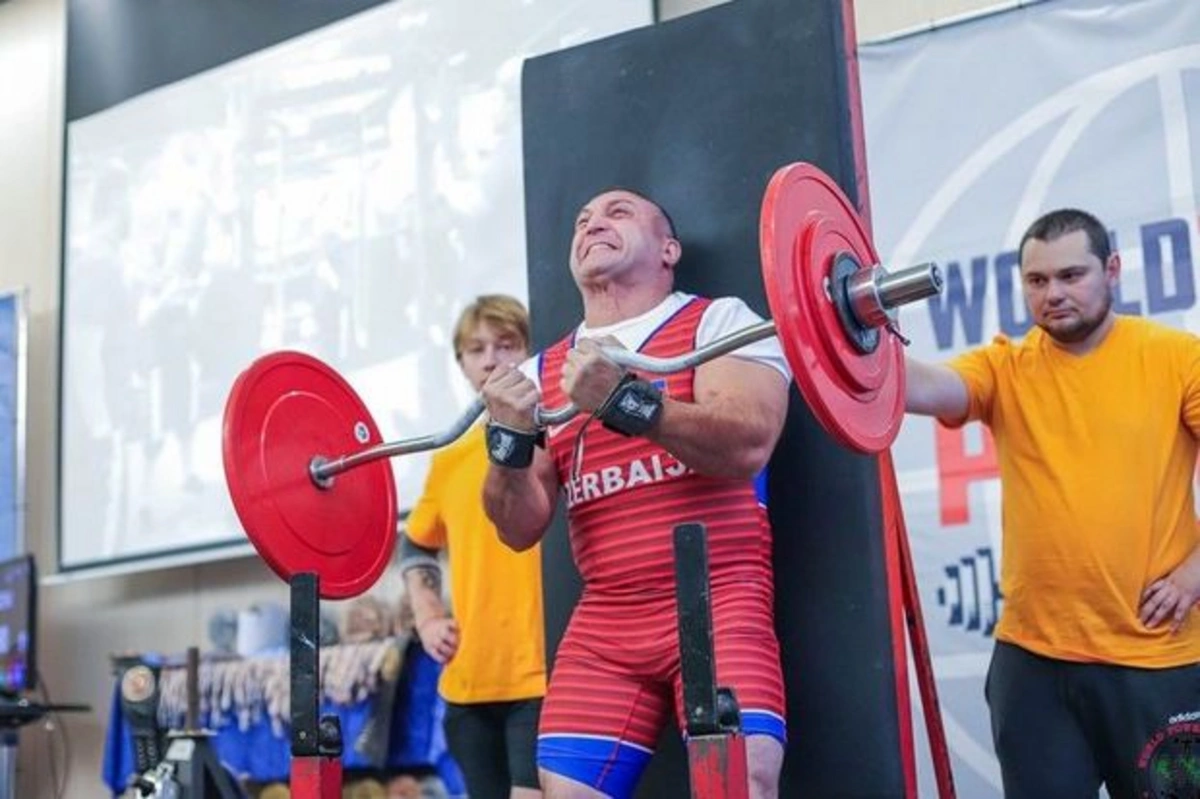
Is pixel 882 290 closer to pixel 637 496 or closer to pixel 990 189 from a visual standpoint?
pixel 637 496

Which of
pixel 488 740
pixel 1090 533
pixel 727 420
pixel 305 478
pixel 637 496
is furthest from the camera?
pixel 488 740

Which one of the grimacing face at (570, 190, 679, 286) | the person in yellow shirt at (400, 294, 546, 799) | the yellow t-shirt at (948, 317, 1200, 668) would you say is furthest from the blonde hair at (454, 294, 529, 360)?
the yellow t-shirt at (948, 317, 1200, 668)

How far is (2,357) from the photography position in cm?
544

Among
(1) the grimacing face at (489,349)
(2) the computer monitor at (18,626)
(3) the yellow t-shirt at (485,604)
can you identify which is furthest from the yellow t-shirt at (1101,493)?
(2) the computer monitor at (18,626)

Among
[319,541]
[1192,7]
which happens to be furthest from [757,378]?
[1192,7]

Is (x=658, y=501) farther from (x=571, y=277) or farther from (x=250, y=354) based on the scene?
(x=250, y=354)

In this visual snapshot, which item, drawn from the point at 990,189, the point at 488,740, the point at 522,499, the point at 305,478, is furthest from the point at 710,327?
the point at 990,189

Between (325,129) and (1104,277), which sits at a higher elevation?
(325,129)

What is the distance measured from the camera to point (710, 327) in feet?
7.51

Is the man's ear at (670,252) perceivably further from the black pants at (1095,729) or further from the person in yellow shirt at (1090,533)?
the black pants at (1095,729)

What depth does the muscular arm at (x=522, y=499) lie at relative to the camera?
7.55 feet

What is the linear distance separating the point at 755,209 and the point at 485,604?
936 mm

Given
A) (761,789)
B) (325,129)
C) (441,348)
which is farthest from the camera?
(325,129)

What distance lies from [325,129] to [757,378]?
2.92 m
